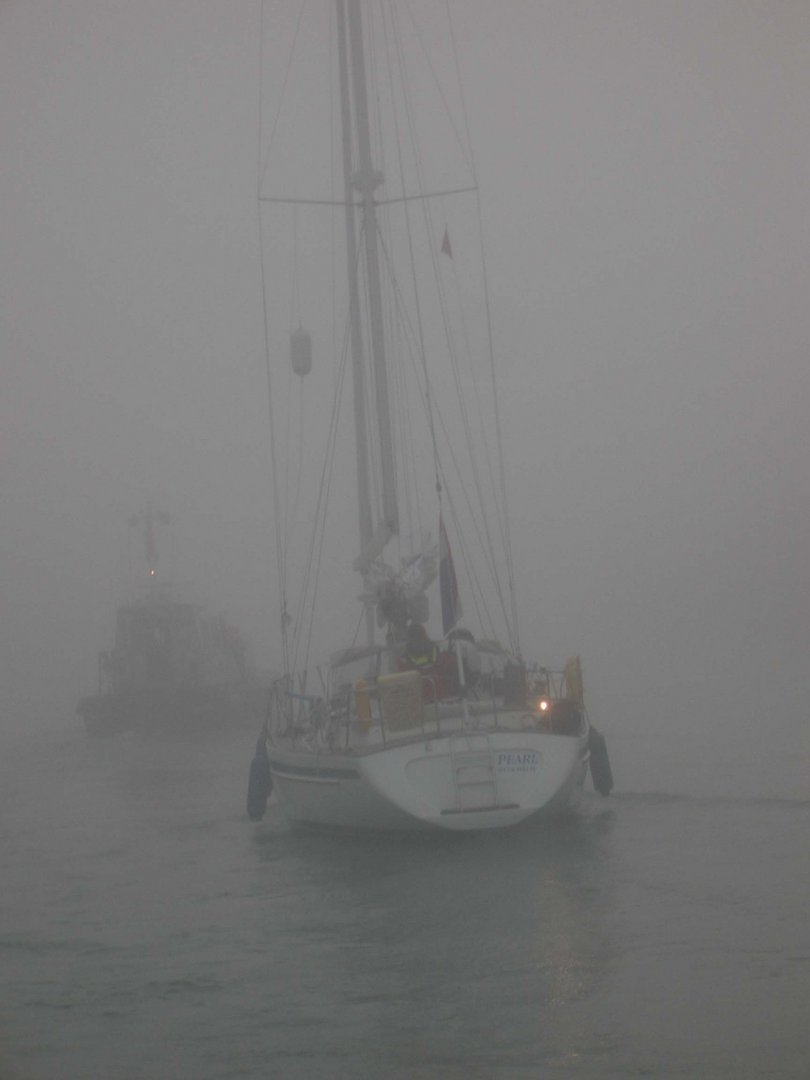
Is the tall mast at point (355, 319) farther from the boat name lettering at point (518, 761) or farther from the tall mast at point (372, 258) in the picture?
the boat name lettering at point (518, 761)

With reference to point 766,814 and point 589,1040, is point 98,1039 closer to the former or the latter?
point 589,1040

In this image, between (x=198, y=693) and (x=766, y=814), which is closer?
(x=766, y=814)

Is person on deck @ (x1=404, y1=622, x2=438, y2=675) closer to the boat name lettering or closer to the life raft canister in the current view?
the life raft canister

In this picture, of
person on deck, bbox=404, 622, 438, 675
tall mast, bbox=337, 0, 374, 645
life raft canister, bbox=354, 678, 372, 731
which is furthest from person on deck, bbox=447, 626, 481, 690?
tall mast, bbox=337, 0, 374, 645

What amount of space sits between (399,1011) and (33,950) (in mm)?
4655

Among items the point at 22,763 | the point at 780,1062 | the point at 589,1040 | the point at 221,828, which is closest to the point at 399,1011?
the point at 589,1040

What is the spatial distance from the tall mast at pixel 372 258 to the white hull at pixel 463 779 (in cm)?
553

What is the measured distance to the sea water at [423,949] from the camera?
859 centimetres

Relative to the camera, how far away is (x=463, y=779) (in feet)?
51.9

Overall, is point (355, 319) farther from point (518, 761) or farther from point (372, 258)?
point (518, 761)

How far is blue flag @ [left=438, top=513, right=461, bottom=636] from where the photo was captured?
1742cm

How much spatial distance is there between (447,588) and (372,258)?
7359 mm

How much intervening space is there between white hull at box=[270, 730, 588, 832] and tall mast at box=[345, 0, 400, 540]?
553 centimetres

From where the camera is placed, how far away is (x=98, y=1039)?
9.40 meters
